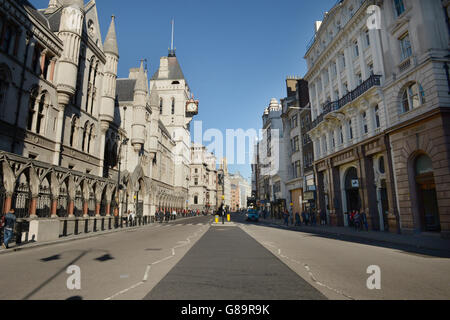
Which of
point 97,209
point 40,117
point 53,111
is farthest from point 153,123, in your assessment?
Result: point 40,117

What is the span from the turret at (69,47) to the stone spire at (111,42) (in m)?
7.51

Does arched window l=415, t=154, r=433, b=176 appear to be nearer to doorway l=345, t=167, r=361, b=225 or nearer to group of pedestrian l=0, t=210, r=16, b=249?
doorway l=345, t=167, r=361, b=225

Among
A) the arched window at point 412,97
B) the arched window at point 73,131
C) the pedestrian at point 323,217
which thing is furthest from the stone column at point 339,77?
the arched window at point 73,131

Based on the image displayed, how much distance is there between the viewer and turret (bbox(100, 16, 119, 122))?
31.9 metres

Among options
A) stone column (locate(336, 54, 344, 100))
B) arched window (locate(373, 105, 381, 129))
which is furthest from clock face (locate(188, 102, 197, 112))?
arched window (locate(373, 105, 381, 129))

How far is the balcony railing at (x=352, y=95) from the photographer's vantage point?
21.9 m

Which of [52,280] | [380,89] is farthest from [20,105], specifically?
[380,89]

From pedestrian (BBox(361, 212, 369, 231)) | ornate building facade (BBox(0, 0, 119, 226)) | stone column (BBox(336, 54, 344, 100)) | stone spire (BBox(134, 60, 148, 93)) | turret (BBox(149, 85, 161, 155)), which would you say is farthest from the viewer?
turret (BBox(149, 85, 161, 155))

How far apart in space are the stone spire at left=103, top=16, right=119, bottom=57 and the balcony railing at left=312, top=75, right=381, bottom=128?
2512cm

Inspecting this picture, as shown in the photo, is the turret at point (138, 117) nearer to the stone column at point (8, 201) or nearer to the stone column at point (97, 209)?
the stone column at point (97, 209)

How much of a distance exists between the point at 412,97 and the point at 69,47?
1073 inches

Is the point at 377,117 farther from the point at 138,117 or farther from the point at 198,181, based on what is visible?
the point at 198,181

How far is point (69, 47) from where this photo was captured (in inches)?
960
